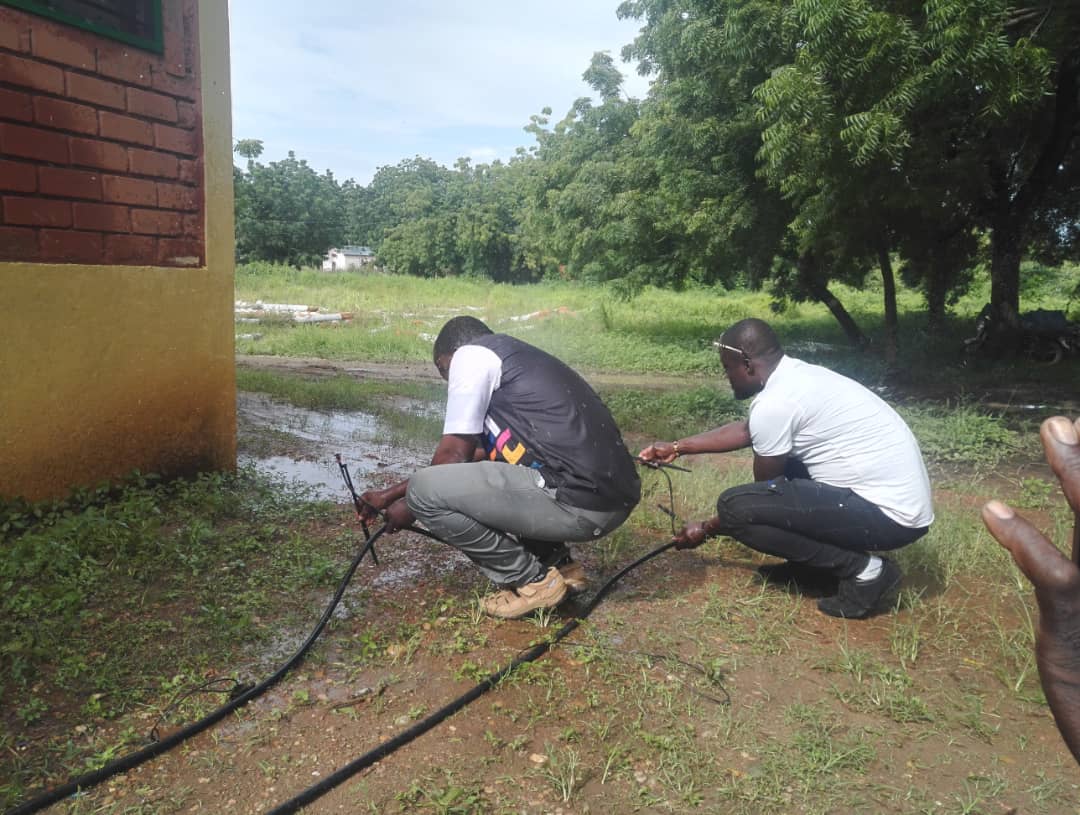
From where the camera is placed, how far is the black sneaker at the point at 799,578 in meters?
3.97

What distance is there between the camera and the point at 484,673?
3.04 meters

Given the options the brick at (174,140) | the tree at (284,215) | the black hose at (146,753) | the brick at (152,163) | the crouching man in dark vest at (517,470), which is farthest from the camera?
the tree at (284,215)

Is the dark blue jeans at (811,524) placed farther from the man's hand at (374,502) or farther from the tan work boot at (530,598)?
the man's hand at (374,502)

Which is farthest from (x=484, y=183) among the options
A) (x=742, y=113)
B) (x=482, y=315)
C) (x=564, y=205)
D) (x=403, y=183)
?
(x=742, y=113)

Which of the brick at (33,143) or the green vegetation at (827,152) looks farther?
the green vegetation at (827,152)

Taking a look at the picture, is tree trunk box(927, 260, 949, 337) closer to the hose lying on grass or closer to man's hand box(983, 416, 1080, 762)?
the hose lying on grass

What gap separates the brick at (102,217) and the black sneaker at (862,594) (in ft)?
15.0

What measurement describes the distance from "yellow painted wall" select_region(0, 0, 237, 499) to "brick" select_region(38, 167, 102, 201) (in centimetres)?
42

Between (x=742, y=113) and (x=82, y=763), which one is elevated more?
(x=742, y=113)

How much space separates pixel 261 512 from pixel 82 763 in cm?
245

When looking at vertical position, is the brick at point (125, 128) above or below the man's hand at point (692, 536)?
above

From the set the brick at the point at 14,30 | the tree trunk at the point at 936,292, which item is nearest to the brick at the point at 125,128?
the brick at the point at 14,30

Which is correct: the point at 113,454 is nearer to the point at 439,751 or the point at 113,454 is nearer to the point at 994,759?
the point at 439,751

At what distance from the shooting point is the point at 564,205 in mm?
17766
